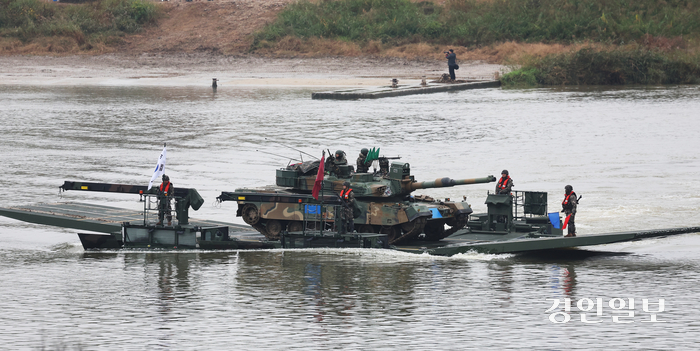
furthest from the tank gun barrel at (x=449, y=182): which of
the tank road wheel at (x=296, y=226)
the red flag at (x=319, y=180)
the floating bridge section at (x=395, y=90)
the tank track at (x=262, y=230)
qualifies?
the floating bridge section at (x=395, y=90)

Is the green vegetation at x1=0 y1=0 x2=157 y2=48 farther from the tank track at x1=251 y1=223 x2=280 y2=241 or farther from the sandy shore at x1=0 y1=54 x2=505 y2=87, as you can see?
the tank track at x1=251 y1=223 x2=280 y2=241

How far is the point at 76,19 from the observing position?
86062mm

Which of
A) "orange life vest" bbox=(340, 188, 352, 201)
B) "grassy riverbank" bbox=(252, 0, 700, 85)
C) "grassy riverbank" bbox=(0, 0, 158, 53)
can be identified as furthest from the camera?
"grassy riverbank" bbox=(0, 0, 158, 53)

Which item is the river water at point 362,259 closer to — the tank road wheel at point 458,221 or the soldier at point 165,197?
the soldier at point 165,197

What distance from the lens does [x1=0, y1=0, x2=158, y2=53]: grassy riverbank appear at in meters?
82.0

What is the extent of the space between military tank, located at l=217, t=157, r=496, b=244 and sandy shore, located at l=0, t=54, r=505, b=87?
4167cm

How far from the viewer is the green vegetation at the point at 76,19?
82.9m

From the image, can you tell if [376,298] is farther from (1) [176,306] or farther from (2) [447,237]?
(2) [447,237]

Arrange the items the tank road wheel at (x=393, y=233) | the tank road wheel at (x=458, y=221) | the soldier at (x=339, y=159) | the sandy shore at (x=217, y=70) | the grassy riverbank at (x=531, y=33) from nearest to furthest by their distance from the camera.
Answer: the tank road wheel at (x=393, y=233) → the tank road wheel at (x=458, y=221) → the soldier at (x=339, y=159) → the grassy riverbank at (x=531, y=33) → the sandy shore at (x=217, y=70)

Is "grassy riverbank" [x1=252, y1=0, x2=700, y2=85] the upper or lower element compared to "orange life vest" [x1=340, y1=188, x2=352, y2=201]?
upper

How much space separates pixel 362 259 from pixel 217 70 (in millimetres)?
53914

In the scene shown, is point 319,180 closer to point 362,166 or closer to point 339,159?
point 339,159

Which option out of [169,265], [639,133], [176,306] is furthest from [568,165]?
[176,306]

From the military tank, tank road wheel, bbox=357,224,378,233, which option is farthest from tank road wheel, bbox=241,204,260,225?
tank road wheel, bbox=357,224,378,233
